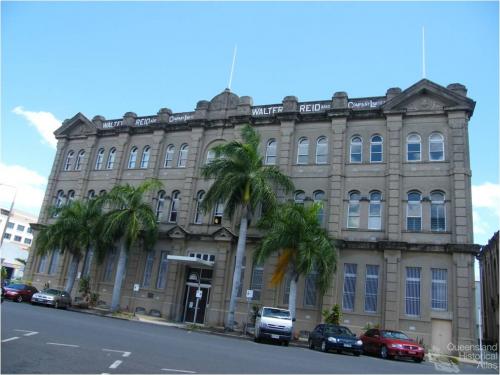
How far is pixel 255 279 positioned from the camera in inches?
1053

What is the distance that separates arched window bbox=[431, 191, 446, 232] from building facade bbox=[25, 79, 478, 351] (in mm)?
58

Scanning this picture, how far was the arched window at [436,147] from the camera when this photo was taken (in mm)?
25250

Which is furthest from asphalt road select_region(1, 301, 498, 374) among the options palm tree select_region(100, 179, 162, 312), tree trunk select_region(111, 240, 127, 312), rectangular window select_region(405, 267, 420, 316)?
tree trunk select_region(111, 240, 127, 312)

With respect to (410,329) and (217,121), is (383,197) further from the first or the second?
(217,121)

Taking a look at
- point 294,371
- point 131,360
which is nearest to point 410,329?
point 294,371

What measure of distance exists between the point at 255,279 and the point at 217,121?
12.0 meters

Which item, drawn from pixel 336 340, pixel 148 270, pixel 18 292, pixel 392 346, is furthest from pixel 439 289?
pixel 18 292

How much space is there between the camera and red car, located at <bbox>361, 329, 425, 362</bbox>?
59.1 feet

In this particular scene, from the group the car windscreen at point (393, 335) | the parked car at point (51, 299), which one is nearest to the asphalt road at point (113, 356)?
the car windscreen at point (393, 335)

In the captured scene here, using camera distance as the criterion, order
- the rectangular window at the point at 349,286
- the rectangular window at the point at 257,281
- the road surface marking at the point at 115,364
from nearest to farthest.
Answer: the road surface marking at the point at 115,364 → the rectangular window at the point at 349,286 → the rectangular window at the point at 257,281

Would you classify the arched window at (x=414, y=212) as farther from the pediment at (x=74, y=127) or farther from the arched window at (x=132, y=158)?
the pediment at (x=74, y=127)

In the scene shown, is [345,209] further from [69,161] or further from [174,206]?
[69,161]

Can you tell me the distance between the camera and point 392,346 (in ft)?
59.5

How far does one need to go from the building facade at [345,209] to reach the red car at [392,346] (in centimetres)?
346
